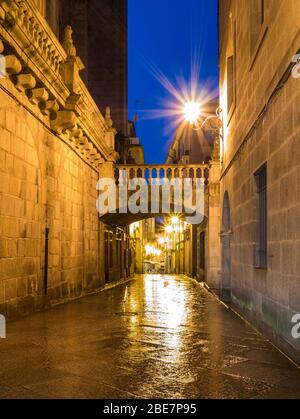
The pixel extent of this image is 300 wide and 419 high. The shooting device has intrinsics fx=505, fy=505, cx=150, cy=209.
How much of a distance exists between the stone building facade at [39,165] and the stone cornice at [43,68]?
0.01 metres

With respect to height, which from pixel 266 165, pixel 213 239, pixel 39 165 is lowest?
pixel 213 239

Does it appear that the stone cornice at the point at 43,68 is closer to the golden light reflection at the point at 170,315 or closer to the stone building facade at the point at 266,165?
the stone building facade at the point at 266,165

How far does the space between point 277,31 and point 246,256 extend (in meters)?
3.83

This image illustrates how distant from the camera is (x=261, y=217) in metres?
7.74

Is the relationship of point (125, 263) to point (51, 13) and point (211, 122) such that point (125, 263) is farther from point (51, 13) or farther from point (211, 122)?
point (51, 13)

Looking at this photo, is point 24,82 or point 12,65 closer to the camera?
point 12,65

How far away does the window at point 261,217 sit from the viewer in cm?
744

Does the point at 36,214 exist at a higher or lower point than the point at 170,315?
higher

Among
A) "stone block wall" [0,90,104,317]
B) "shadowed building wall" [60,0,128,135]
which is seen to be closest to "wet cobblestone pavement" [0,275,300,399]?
"stone block wall" [0,90,104,317]

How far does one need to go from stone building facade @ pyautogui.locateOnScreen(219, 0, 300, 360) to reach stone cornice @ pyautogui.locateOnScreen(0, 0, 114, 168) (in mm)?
3443

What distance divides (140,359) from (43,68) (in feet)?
18.1

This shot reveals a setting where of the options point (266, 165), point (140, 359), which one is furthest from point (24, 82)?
point (140, 359)

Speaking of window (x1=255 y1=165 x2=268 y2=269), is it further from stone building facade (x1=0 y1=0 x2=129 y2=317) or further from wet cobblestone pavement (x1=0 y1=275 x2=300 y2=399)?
stone building facade (x1=0 y1=0 x2=129 y2=317)

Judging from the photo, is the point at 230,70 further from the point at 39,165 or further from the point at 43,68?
the point at 39,165
